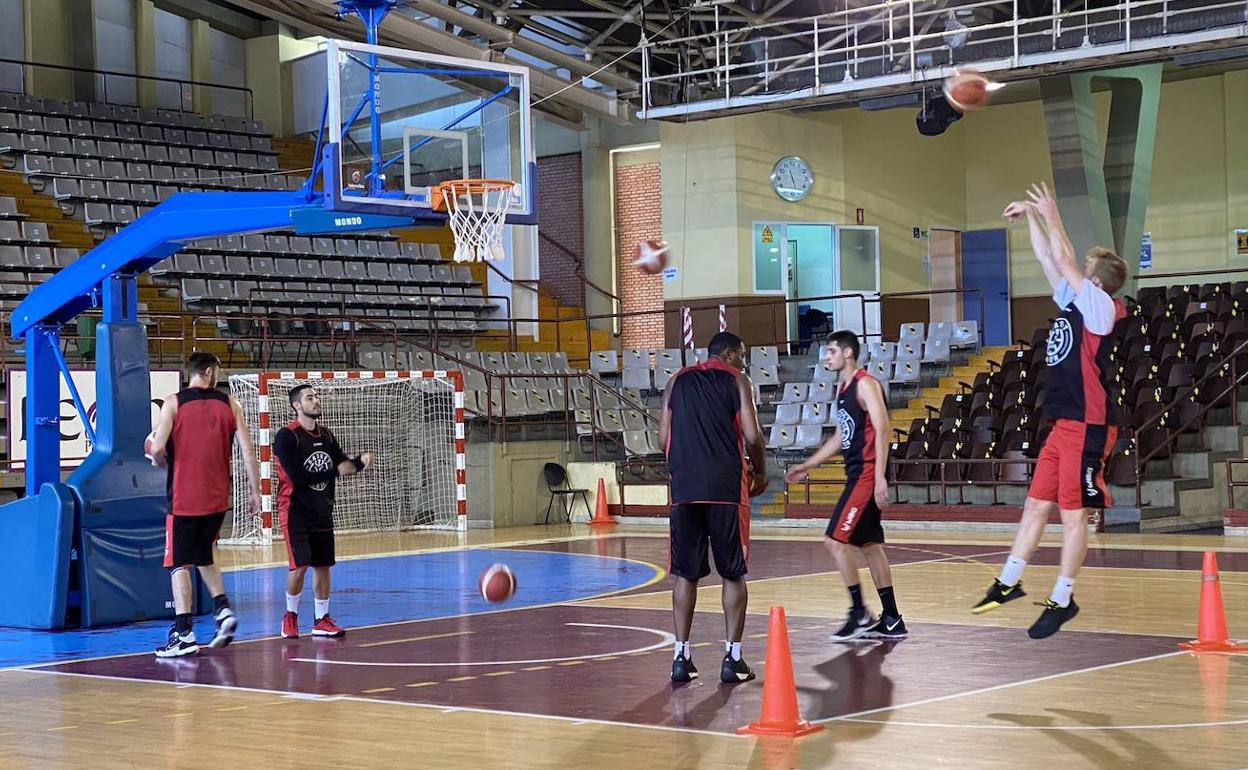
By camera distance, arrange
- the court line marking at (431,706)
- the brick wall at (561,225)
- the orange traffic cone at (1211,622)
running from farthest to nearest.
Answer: the brick wall at (561,225)
the orange traffic cone at (1211,622)
the court line marking at (431,706)

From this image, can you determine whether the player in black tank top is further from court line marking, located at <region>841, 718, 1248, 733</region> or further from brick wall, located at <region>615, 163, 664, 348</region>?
brick wall, located at <region>615, 163, 664, 348</region>

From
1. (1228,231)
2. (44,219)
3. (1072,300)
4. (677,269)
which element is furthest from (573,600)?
(1228,231)

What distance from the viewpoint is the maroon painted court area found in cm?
835

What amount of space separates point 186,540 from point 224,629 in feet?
2.29

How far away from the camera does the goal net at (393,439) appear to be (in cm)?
2292

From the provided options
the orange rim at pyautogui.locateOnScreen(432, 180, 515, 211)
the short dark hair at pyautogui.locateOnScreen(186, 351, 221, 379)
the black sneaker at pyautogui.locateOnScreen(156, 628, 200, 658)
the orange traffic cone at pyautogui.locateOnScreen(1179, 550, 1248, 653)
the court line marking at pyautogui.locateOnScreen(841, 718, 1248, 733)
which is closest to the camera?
the court line marking at pyautogui.locateOnScreen(841, 718, 1248, 733)

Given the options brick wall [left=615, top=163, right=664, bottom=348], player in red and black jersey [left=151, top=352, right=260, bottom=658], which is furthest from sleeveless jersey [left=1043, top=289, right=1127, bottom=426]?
brick wall [left=615, top=163, right=664, bottom=348]

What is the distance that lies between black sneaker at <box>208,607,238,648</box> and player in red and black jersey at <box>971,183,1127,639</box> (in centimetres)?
517

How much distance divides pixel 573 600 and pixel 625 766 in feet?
22.9

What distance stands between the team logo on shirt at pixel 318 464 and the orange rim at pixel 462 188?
8.10 ft

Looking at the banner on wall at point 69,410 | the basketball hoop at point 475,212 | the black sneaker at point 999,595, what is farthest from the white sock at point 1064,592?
the banner on wall at point 69,410

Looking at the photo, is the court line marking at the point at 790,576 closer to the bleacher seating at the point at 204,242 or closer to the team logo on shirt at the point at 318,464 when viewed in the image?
the team logo on shirt at the point at 318,464

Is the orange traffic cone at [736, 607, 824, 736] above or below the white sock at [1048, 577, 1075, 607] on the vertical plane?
below

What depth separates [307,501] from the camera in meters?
11.6
